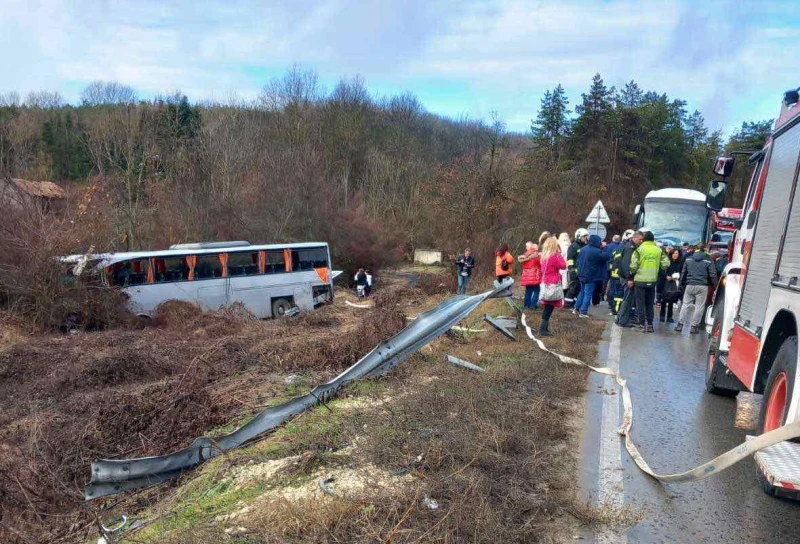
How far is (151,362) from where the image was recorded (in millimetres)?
9594

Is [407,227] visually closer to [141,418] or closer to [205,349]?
[205,349]

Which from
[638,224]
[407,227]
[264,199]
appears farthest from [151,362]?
[407,227]

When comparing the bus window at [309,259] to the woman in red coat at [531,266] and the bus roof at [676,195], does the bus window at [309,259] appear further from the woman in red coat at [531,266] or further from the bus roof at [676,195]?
the woman in red coat at [531,266]

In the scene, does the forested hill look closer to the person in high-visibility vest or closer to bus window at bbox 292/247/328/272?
bus window at bbox 292/247/328/272

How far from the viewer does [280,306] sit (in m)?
22.6

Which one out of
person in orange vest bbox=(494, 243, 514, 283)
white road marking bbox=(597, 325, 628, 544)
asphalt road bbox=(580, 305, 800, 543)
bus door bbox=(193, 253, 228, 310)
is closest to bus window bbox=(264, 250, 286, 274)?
bus door bbox=(193, 253, 228, 310)

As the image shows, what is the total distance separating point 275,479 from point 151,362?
6.14m

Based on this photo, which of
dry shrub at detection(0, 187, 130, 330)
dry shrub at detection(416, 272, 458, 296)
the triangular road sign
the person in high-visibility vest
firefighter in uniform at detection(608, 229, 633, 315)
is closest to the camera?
the person in high-visibility vest

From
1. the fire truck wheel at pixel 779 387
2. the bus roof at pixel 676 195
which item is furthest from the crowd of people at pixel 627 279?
the bus roof at pixel 676 195

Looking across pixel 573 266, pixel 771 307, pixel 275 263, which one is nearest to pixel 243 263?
pixel 275 263

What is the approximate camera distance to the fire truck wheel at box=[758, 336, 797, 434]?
4.03 metres

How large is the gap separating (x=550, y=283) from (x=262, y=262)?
14577 millimetres

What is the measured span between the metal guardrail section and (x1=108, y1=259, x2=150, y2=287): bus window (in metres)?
12.7

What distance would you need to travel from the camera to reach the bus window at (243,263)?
2106 centimetres
